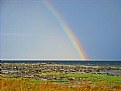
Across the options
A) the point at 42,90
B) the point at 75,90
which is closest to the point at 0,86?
the point at 42,90

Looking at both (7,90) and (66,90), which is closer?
(7,90)

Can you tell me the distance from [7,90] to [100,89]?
191cm

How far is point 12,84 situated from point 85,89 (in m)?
1.60

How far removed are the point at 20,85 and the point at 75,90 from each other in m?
1.20

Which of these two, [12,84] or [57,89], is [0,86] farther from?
[57,89]

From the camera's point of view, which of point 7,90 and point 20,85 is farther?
point 20,85

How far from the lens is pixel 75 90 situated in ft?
23.4

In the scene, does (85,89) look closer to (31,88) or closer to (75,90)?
(75,90)

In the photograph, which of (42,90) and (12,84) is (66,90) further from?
(12,84)

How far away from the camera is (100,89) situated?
22.5ft

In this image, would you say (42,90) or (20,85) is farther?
(20,85)

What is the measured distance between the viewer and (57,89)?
22.6 ft

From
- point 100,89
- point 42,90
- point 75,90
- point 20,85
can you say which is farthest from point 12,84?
point 100,89

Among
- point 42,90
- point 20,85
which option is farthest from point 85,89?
point 20,85
